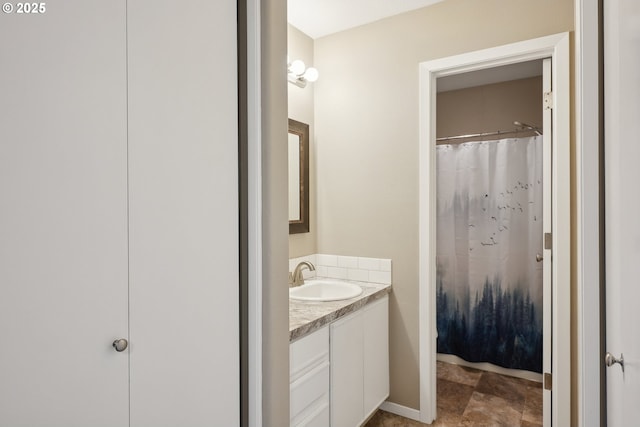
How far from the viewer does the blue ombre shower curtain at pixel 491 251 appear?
3.01 m

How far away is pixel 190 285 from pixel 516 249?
273cm

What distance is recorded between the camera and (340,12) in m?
2.41

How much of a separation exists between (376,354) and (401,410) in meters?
0.48

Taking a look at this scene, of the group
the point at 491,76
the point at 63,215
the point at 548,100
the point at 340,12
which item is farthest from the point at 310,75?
the point at 63,215

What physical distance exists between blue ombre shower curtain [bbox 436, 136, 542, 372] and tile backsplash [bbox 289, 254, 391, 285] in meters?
1.06

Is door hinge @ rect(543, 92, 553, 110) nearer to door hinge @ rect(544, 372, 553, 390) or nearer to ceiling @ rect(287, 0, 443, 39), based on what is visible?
ceiling @ rect(287, 0, 443, 39)

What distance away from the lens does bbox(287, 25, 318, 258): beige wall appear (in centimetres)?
254

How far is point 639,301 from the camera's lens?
0.73 m

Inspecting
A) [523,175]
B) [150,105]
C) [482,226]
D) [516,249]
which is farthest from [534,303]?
[150,105]

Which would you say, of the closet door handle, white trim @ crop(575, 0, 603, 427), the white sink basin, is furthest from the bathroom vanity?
white trim @ crop(575, 0, 603, 427)

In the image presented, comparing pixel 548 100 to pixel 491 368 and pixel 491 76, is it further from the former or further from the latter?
pixel 491 368

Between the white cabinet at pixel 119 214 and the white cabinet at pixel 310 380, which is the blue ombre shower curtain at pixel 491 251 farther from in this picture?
the white cabinet at pixel 119 214

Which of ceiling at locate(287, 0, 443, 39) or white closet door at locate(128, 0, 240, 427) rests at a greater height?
ceiling at locate(287, 0, 443, 39)

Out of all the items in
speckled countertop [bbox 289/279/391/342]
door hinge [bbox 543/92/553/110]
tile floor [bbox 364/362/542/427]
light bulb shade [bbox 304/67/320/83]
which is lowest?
tile floor [bbox 364/362/542/427]
